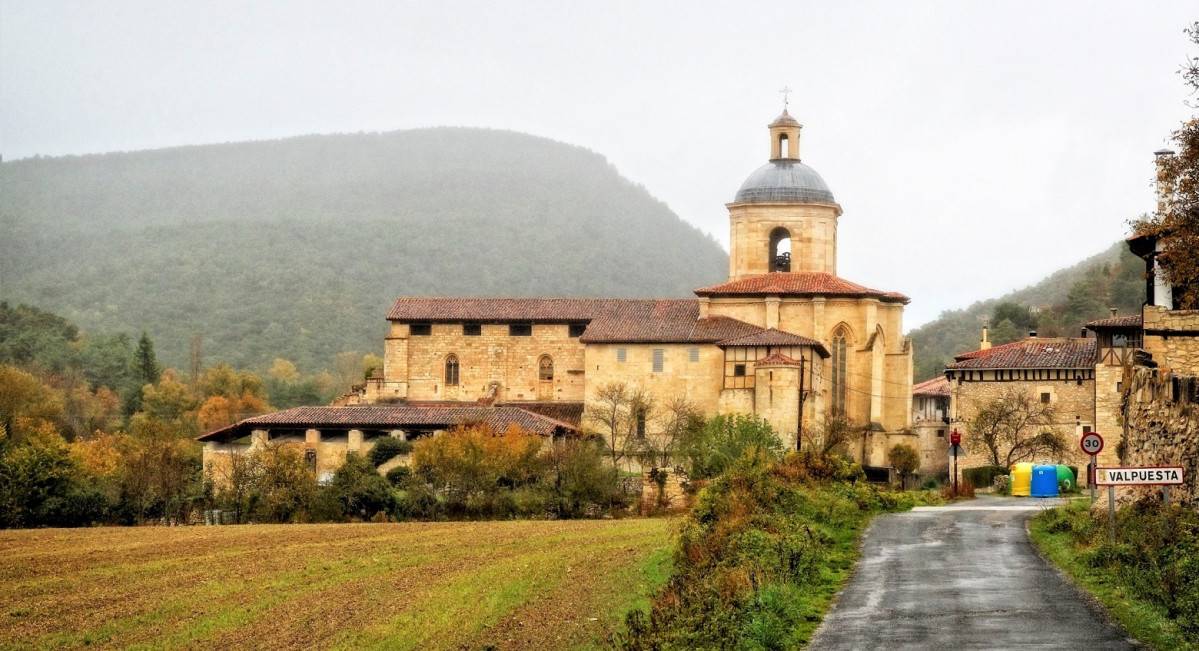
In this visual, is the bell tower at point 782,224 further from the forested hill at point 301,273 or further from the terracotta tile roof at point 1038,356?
the forested hill at point 301,273

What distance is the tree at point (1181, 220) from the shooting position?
2886 cm

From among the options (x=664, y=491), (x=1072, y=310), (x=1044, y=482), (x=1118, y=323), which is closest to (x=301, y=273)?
(x=1072, y=310)

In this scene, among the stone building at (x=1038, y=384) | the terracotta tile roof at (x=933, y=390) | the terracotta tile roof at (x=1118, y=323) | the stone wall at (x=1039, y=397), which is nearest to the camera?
the terracotta tile roof at (x=1118, y=323)

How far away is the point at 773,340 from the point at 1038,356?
32.7 feet

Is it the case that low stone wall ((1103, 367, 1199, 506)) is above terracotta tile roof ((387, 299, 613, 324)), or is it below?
below

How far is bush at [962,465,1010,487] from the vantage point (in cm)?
5681

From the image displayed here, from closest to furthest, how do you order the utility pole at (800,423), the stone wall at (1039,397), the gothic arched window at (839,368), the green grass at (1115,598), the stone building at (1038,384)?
the green grass at (1115,598)
the utility pole at (800,423)
the stone wall at (1039,397)
the stone building at (1038,384)
the gothic arched window at (839,368)

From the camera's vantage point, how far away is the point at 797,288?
2714 inches

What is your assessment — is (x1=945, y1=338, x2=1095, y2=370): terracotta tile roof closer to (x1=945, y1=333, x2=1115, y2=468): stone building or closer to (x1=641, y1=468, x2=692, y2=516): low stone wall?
(x1=945, y1=333, x2=1115, y2=468): stone building

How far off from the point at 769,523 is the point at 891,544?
2.07m

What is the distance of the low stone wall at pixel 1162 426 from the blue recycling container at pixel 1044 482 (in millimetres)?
16594

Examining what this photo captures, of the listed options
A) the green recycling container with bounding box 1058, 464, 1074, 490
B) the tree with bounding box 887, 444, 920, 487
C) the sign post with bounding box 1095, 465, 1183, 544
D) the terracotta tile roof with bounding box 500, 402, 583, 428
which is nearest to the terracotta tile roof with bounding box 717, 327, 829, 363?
the tree with bounding box 887, 444, 920, 487

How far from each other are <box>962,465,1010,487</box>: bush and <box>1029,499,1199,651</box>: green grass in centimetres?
2923

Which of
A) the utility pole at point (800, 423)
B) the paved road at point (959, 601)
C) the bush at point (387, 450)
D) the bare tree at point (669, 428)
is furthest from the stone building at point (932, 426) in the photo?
the paved road at point (959, 601)
